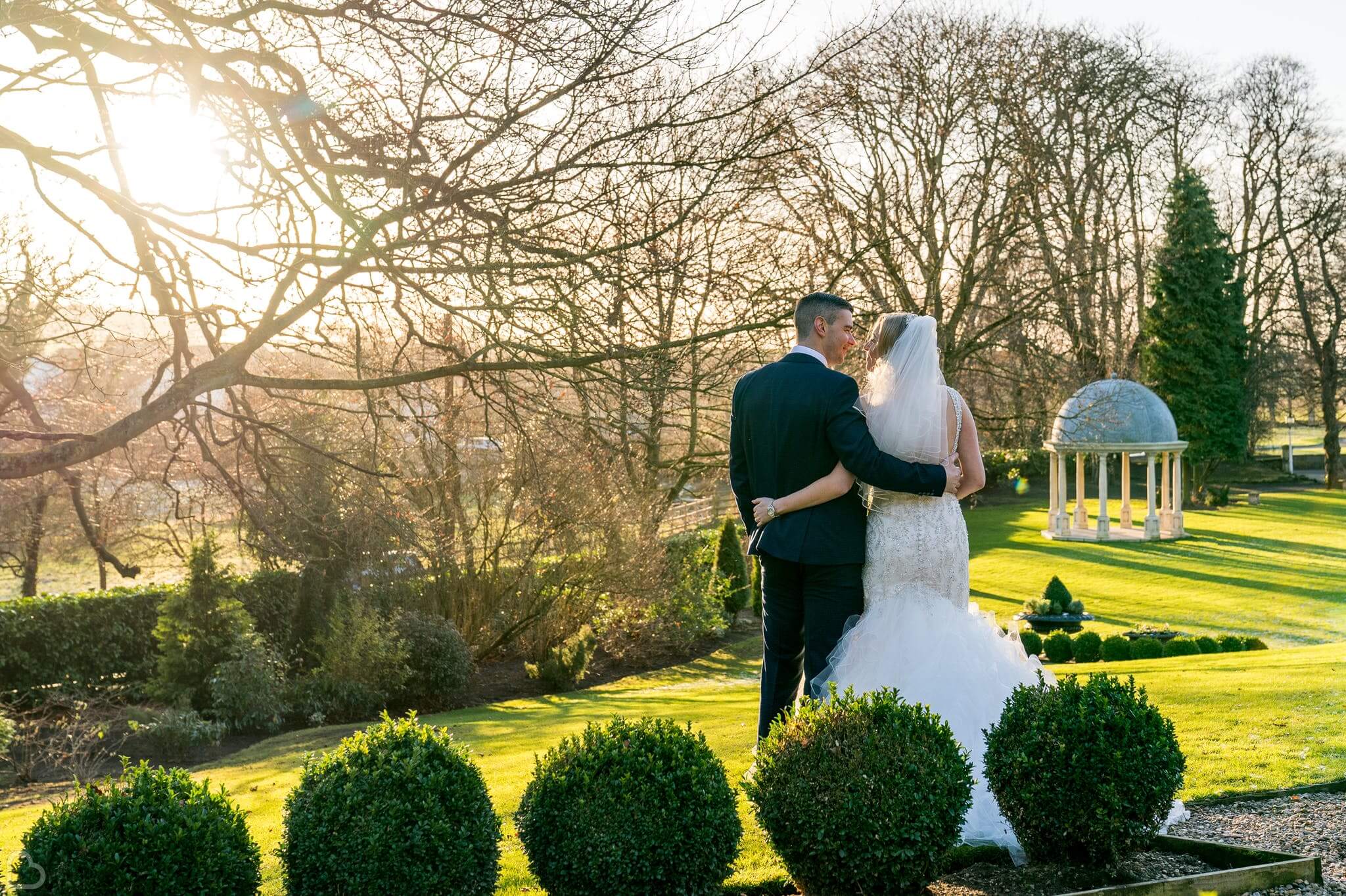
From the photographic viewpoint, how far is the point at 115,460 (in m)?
16.7

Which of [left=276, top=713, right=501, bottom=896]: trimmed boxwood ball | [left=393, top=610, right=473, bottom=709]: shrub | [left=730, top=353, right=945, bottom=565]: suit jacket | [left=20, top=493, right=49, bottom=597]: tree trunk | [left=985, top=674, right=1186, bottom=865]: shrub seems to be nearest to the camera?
[left=276, top=713, right=501, bottom=896]: trimmed boxwood ball

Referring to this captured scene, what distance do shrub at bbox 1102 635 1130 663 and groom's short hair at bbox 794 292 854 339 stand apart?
40.4ft

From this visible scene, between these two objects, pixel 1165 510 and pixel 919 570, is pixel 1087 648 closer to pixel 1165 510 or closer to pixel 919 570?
pixel 919 570

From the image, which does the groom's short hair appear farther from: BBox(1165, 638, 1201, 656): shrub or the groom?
BBox(1165, 638, 1201, 656): shrub

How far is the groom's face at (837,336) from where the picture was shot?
199 inches

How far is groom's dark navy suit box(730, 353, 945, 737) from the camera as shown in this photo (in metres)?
4.88

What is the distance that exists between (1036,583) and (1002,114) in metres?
11.0

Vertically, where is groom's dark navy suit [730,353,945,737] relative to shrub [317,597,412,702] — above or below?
above

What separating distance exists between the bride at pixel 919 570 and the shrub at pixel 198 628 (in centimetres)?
1151

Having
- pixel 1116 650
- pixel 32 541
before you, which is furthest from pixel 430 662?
pixel 1116 650

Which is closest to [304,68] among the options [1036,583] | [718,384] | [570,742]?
[718,384]

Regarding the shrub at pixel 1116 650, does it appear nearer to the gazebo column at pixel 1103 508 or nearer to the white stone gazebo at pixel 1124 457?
the white stone gazebo at pixel 1124 457

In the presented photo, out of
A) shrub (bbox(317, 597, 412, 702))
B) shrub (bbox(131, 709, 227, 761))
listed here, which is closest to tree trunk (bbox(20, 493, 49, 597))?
shrub (bbox(131, 709, 227, 761))

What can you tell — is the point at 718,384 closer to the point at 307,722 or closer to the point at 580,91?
the point at 580,91
